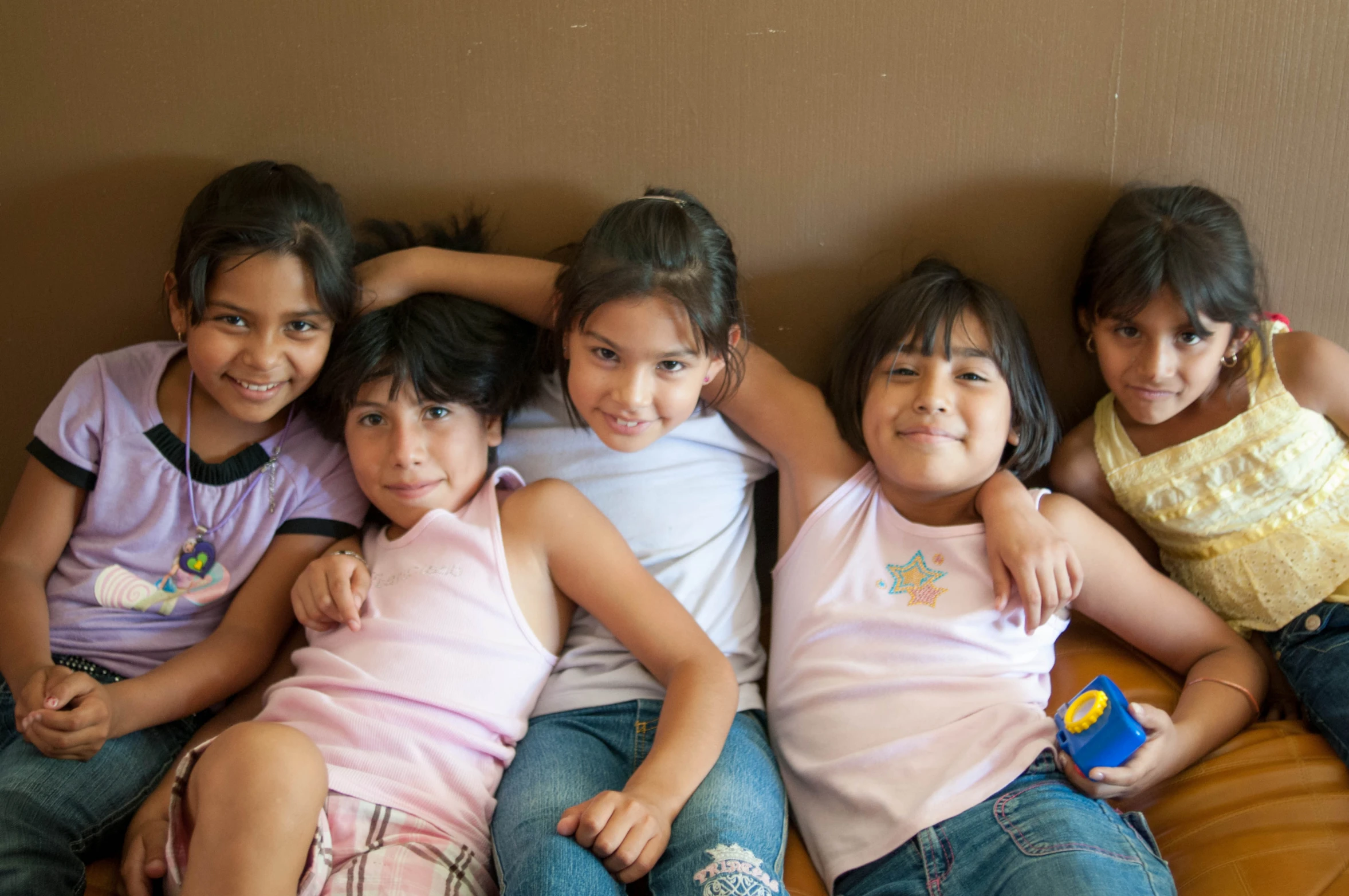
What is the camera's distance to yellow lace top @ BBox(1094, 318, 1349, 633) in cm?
134

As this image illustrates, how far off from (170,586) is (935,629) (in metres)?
1.02

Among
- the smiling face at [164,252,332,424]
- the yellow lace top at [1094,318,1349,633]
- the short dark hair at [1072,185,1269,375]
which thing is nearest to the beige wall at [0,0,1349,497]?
the short dark hair at [1072,185,1269,375]

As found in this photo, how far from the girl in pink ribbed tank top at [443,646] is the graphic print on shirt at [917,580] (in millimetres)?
262

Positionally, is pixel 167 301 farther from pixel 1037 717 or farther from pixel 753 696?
pixel 1037 717

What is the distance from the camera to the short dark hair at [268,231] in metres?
1.22

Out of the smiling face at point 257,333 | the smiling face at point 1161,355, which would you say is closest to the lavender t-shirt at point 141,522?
the smiling face at point 257,333

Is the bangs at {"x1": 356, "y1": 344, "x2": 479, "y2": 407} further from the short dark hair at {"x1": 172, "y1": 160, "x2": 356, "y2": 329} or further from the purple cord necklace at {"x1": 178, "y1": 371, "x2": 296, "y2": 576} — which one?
the purple cord necklace at {"x1": 178, "y1": 371, "x2": 296, "y2": 576}

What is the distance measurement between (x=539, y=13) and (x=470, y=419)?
60cm

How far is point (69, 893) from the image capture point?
111 centimetres

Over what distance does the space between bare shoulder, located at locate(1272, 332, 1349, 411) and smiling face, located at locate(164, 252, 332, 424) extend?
132 cm

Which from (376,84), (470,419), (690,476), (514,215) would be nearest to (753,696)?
(690,476)

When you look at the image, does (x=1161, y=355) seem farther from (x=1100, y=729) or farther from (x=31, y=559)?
(x=31, y=559)

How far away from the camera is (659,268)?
1.20 meters

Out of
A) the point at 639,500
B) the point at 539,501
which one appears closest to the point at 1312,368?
the point at 639,500
